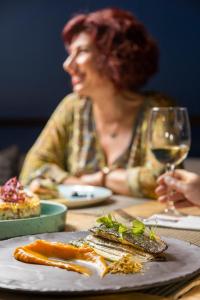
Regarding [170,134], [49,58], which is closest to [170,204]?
[170,134]

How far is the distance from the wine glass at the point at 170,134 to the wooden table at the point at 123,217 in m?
0.10

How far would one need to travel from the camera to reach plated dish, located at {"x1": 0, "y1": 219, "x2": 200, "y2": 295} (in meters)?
0.78

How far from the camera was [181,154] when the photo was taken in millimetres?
1694

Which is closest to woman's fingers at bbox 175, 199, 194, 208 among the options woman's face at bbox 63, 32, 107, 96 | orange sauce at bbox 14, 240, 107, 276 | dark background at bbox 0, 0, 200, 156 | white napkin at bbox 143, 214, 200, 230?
white napkin at bbox 143, 214, 200, 230

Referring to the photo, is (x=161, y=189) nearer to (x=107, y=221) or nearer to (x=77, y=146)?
(x=107, y=221)

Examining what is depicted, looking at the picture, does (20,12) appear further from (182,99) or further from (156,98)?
(156,98)

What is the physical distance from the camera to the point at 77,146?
9.05 ft

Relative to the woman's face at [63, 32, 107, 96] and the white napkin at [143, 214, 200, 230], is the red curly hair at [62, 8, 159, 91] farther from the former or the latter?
the white napkin at [143, 214, 200, 230]

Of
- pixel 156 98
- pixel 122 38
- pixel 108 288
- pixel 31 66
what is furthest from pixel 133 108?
pixel 108 288

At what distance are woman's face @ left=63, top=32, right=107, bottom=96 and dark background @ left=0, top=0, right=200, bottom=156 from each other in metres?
0.98

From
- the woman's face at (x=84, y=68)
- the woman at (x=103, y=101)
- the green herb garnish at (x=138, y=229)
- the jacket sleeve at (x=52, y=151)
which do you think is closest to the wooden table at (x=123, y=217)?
the green herb garnish at (x=138, y=229)

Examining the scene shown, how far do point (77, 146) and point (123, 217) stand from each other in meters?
1.29

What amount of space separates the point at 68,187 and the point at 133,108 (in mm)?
893

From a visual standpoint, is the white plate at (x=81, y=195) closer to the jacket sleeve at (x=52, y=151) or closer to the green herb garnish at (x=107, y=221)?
the jacket sleeve at (x=52, y=151)
